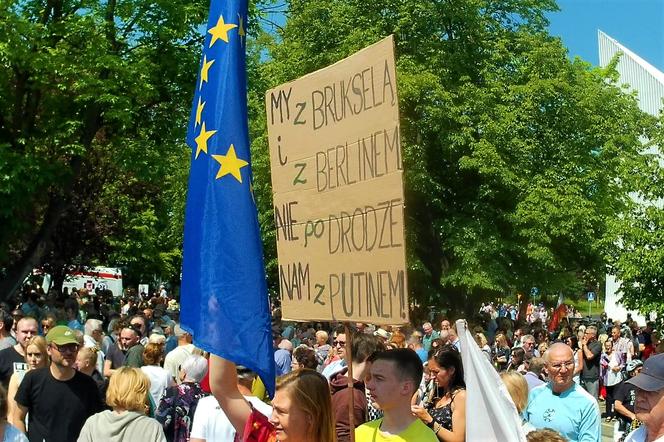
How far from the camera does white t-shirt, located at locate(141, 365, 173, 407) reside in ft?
29.7

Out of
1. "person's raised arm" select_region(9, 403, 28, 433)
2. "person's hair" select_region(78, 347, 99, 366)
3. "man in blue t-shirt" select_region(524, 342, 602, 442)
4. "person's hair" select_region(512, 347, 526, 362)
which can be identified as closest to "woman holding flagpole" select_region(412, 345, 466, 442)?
"man in blue t-shirt" select_region(524, 342, 602, 442)

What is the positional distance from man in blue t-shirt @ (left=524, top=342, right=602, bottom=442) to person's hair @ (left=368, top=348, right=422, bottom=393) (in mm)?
2147

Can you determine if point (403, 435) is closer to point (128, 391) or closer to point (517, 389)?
point (128, 391)

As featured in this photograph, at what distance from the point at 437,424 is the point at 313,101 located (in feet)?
7.19

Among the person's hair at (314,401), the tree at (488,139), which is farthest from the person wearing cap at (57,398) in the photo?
the tree at (488,139)

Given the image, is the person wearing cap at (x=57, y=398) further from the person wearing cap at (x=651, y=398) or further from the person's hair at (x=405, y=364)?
the person wearing cap at (x=651, y=398)

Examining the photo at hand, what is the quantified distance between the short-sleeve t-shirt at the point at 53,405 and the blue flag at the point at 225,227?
268 cm

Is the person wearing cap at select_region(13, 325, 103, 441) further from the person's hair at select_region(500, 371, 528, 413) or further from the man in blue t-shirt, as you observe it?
the man in blue t-shirt

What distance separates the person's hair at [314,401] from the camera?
4.05 meters

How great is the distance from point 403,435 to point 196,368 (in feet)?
11.6

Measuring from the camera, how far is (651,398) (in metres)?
4.00

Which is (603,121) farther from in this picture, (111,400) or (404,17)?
(111,400)

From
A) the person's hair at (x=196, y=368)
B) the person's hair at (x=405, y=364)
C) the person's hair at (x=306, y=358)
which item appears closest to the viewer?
the person's hair at (x=405, y=364)

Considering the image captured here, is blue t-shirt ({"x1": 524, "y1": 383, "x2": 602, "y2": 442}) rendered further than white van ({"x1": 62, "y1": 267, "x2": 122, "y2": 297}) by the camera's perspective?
No
